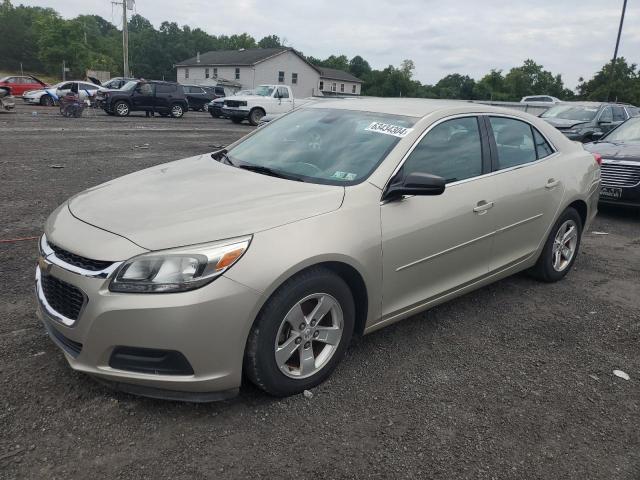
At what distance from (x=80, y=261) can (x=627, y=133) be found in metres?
9.45

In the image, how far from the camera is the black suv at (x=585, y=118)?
1322 centimetres

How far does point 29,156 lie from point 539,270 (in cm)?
1035

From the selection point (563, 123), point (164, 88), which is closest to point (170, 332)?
point (563, 123)

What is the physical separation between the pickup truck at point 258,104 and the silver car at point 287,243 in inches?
804

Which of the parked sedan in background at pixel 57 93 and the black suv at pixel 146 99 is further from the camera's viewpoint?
the parked sedan in background at pixel 57 93

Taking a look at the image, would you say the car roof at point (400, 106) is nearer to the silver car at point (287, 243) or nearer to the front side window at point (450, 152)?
the silver car at point (287, 243)

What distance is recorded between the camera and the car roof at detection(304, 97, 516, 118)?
387 cm

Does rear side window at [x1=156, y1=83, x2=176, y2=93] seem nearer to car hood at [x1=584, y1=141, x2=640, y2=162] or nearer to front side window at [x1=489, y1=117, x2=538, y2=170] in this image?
car hood at [x1=584, y1=141, x2=640, y2=162]

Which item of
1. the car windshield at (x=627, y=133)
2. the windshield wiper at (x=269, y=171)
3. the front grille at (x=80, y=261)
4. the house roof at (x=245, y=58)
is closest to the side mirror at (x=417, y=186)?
the windshield wiper at (x=269, y=171)

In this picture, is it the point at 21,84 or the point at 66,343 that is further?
the point at 21,84

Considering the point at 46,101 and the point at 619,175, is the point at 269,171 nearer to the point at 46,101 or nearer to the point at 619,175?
the point at 619,175

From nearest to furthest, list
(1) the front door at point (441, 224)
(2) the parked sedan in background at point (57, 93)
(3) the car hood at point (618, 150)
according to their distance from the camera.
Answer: (1) the front door at point (441, 224) → (3) the car hood at point (618, 150) → (2) the parked sedan in background at point (57, 93)

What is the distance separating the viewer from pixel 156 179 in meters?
3.60

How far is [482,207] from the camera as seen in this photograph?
387 cm
